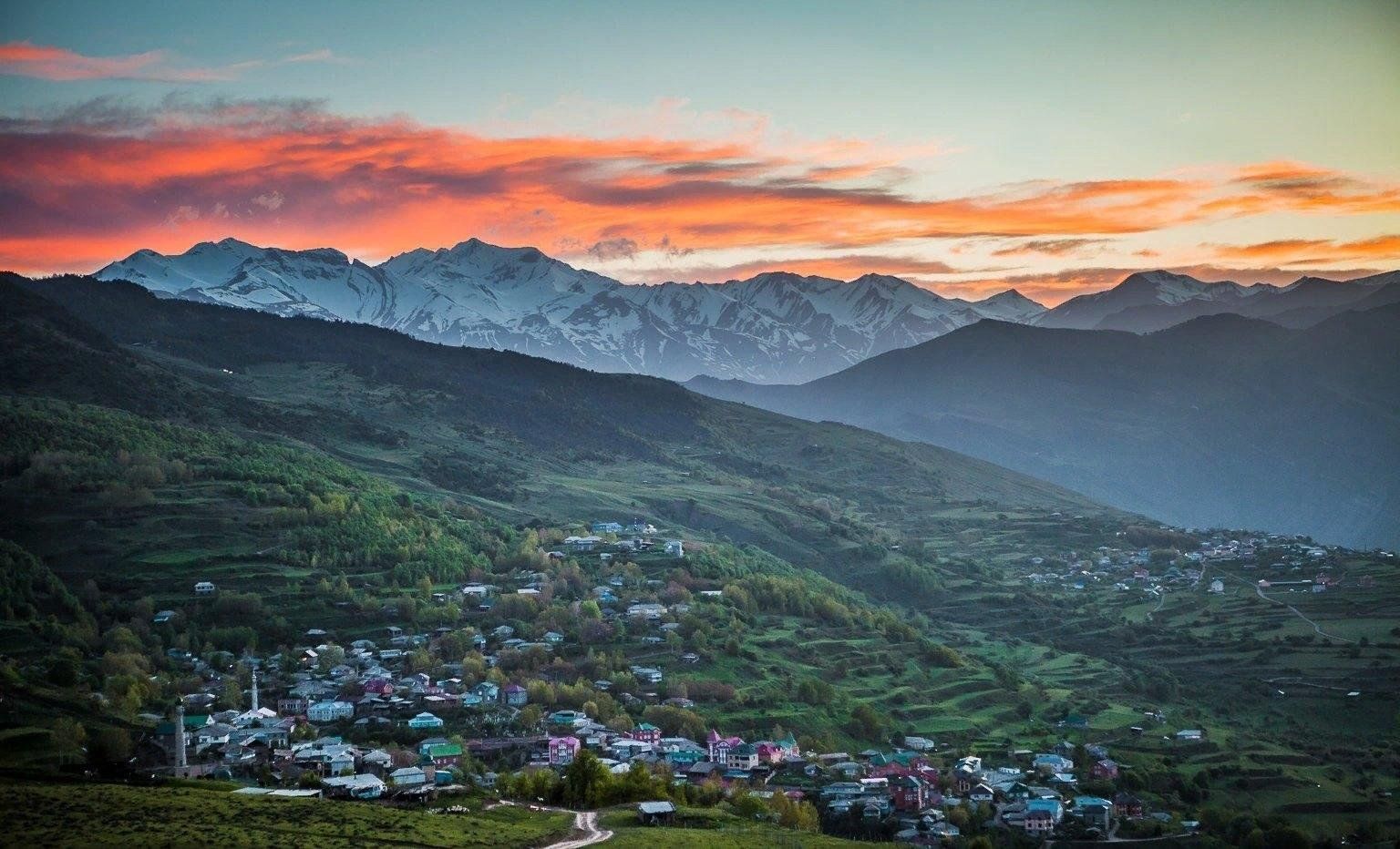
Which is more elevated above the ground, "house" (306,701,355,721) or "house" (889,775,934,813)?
"house" (306,701,355,721)

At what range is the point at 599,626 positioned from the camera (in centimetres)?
9681

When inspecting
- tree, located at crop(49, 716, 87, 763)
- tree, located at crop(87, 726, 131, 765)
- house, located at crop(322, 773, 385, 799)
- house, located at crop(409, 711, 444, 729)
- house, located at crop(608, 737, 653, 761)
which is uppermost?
tree, located at crop(49, 716, 87, 763)

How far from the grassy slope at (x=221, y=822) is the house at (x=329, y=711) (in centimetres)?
2597

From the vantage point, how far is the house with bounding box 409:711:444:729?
7206 cm

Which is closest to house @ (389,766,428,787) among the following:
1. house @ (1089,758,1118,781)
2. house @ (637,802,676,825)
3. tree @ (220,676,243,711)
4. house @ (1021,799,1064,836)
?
house @ (637,802,676,825)

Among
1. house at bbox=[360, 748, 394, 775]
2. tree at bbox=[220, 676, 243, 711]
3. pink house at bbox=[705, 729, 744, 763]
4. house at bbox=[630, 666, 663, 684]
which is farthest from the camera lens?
house at bbox=[630, 666, 663, 684]

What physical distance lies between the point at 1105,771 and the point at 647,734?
2545 cm

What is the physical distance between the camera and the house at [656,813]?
48312 mm

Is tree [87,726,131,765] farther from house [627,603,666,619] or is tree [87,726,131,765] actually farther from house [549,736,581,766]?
house [627,603,666,619]

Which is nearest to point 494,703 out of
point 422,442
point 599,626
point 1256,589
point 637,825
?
point 599,626

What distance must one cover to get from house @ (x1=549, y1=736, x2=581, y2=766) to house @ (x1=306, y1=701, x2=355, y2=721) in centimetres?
1314

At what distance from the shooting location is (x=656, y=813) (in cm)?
4872

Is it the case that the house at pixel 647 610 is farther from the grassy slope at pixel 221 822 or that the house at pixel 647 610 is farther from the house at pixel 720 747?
the grassy slope at pixel 221 822

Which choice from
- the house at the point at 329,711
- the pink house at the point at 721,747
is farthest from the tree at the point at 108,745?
the pink house at the point at 721,747
